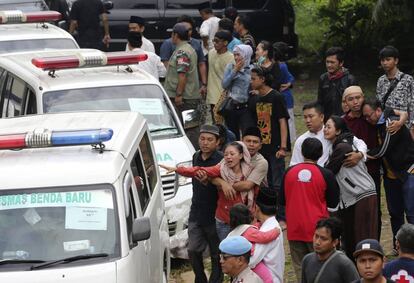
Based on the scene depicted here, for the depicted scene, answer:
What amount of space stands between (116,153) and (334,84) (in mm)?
4081

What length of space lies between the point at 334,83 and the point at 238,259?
4188 mm

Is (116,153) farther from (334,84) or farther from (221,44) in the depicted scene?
(221,44)

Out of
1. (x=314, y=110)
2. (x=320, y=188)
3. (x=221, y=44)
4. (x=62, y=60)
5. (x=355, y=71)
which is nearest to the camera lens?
(x=320, y=188)

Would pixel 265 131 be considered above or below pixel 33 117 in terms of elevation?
below

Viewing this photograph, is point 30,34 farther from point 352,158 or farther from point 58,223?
point 58,223

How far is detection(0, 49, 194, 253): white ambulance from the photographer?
35.2ft

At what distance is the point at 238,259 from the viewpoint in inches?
283

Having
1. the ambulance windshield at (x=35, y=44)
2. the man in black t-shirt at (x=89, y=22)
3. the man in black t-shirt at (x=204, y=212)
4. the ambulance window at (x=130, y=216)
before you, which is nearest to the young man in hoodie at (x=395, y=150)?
the man in black t-shirt at (x=204, y=212)

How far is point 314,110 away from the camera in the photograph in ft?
31.6

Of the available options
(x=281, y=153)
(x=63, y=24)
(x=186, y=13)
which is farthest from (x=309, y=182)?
(x=63, y=24)

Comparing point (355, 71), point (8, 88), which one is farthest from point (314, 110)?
point (355, 71)

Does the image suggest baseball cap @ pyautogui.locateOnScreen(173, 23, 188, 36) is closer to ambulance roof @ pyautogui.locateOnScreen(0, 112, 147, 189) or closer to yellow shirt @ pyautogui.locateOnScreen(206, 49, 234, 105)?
yellow shirt @ pyautogui.locateOnScreen(206, 49, 234, 105)

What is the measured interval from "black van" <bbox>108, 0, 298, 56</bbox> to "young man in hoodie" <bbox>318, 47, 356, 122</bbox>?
7.41m

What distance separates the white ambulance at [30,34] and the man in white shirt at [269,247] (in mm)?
7047
